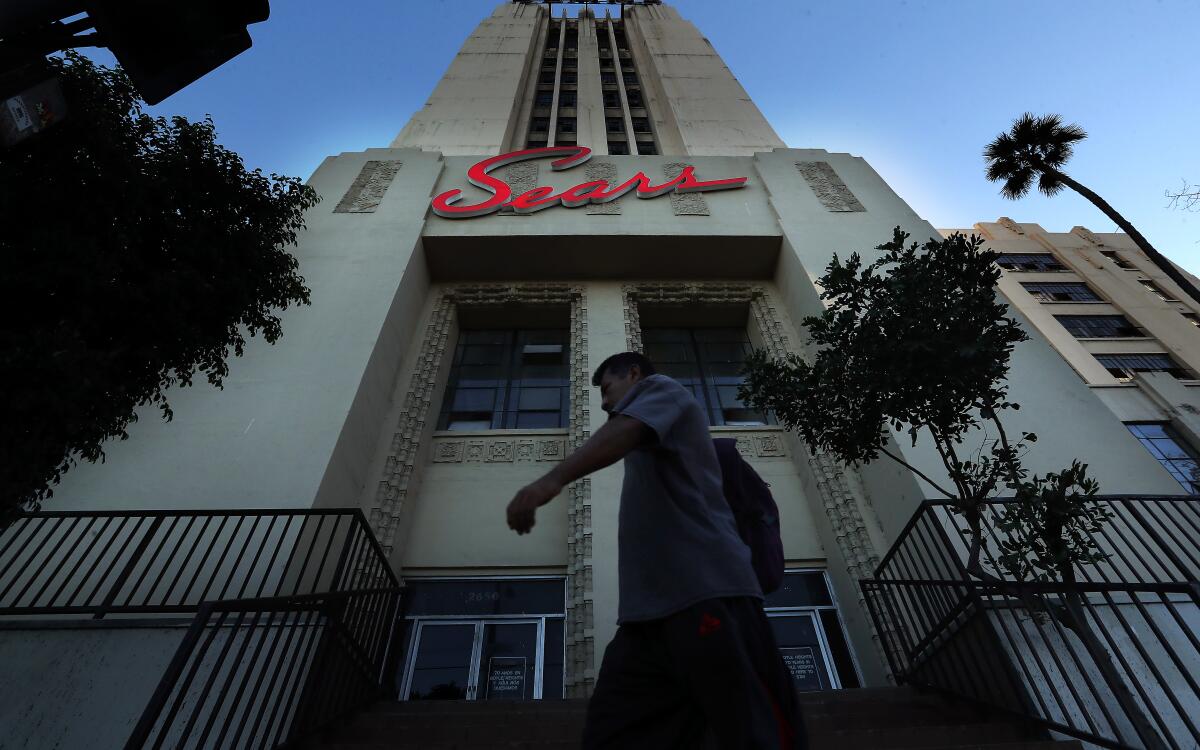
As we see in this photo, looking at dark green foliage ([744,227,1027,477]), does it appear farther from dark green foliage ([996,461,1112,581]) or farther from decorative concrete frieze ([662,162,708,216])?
decorative concrete frieze ([662,162,708,216])

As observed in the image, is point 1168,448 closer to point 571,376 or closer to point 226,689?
point 571,376

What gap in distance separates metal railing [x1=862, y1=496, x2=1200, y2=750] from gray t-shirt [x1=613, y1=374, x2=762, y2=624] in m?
2.65

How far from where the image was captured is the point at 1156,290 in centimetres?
3112

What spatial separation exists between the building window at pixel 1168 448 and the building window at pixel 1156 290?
1583cm

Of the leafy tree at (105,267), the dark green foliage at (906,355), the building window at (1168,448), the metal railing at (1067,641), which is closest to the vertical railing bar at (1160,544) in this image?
the metal railing at (1067,641)

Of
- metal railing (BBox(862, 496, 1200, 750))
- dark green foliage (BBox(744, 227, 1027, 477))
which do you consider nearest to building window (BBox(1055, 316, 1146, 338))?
metal railing (BBox(862, 496, 1200, 750))

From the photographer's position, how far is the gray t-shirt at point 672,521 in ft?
5.46

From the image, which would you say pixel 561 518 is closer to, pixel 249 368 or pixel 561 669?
pixel 561 669

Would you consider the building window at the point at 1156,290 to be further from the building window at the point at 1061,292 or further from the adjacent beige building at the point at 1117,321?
the building window at the point at 1061,292

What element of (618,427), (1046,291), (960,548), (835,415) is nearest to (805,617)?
(960,548)

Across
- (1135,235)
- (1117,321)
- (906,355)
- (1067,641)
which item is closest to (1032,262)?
(1117,321)

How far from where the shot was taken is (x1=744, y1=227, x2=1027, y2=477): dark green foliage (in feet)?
16.0

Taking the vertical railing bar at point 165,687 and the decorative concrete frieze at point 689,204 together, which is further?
the decorative concrete frieze at point 689,204

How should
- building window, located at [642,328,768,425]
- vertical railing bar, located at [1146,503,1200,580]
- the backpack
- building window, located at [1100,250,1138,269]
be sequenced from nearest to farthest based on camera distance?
the backpack < vertical railing bar, located at [1146,503,1200,580] < building window, located at [642,328,768,425] < building window, located at [1100,250,1138,269]
